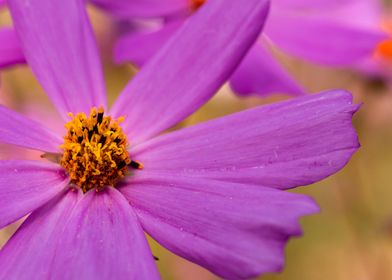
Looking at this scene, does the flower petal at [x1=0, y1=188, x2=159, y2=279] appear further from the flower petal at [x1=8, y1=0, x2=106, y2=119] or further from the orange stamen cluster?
the orange stamen cluster

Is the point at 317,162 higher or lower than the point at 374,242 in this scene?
higher

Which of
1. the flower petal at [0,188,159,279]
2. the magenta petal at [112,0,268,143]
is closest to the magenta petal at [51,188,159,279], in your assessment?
the flower petal at [0,188,159,279]

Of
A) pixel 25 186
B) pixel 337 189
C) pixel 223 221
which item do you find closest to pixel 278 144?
pixel 223 221

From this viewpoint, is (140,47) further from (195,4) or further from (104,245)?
(104,245)

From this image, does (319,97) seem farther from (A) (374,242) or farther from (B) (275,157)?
(A) (374,242)

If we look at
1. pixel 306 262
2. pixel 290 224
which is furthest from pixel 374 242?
pixel 290 224
